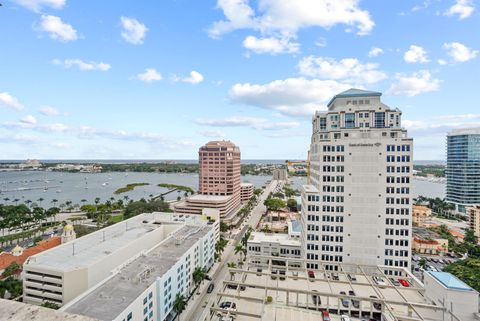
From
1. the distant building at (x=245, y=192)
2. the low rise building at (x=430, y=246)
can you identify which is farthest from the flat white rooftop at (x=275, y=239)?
the distant building at (x=245, y=192)

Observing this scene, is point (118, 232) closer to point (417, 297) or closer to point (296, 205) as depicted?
point (417, 297)

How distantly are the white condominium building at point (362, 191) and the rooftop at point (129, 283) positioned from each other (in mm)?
29622

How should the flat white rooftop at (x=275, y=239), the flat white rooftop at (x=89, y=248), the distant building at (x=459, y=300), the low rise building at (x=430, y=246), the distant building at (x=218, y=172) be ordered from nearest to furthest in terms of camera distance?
the distant building at (x=459, y=300), the flat white rooftop at (x=89, y=248), the flat white rooftop at (x=275, y=239), the low rise building at (x=430, y=246), the distant building at (x=218, y=172)

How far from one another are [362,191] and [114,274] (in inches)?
1936

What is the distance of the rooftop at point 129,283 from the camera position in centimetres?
3170

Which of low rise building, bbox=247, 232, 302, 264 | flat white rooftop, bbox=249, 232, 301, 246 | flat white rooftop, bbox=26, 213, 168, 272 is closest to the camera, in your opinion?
flat white rooftop, bbox=26, 213, 168, 272

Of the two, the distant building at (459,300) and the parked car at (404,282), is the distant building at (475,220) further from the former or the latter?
the distant building at (459,300)

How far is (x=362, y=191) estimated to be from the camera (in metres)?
53.6

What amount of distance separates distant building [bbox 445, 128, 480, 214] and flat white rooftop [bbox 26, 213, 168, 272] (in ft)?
525

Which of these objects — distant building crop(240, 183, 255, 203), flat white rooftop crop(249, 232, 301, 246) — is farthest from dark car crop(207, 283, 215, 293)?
distant building crop(240, 183, 255, 203)

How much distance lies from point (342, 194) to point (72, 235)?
69.5m

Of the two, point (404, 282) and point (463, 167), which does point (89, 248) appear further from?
point (463, 167)

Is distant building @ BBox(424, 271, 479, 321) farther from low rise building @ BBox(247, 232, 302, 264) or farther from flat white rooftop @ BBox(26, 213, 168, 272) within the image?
flat white rooftop @ BBox(26, 213, 168, 272)

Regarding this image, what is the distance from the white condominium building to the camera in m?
52.0
